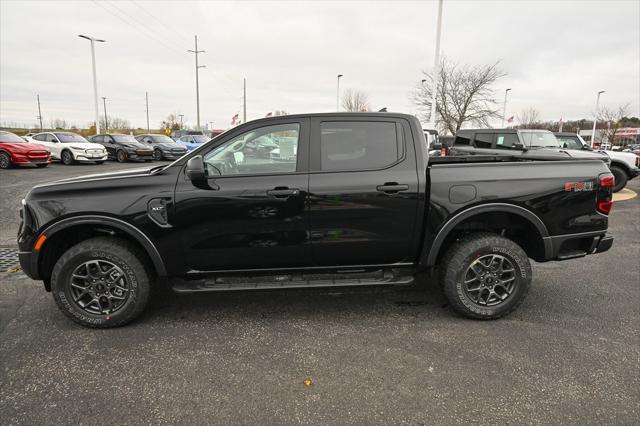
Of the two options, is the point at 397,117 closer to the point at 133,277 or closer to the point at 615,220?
the point at 133,277

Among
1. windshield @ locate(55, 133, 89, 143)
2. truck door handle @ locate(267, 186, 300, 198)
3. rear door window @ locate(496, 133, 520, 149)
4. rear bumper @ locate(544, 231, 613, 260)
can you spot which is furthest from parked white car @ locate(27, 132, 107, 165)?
rear bumper @ locate(544, 231, 613, 260)

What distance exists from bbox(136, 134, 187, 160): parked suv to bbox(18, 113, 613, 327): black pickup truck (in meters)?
21.2

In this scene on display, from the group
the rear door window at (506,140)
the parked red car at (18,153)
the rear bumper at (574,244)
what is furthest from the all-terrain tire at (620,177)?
the parked red car at (18,153)

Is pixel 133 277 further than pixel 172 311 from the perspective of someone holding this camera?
No

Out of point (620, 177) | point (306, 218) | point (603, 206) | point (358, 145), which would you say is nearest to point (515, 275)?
point (603, 206)

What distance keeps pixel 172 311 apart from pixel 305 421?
1.98 m

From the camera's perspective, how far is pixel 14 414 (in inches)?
91.5

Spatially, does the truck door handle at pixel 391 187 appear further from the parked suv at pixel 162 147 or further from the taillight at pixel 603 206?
the parked suv at pixel 162 147

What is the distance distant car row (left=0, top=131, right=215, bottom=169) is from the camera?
15.7m

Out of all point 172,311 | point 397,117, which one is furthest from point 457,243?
point 172,311

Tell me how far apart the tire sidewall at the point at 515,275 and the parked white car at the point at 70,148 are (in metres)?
19.8

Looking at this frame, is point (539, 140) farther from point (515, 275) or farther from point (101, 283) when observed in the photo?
point (101, 283)

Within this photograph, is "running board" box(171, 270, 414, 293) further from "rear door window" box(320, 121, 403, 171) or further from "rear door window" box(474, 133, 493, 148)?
"rear door window" box(474, 133, 493, 148)

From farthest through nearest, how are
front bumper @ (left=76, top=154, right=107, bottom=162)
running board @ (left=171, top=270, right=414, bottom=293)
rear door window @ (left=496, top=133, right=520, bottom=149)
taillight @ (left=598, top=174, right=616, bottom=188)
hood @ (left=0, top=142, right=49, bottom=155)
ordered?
front bumper @ (left=76, top=154, right=107, bottom=162) → hood @ (left=0, top=142, right=49, bottom=155) → rear door window @ (left=496, top=133, right=520, bottom=149) → taillight @ (left=598, top=174, right=616, bottom=188) → running board @ (left=171, top=270, right=414, bottom=293)
